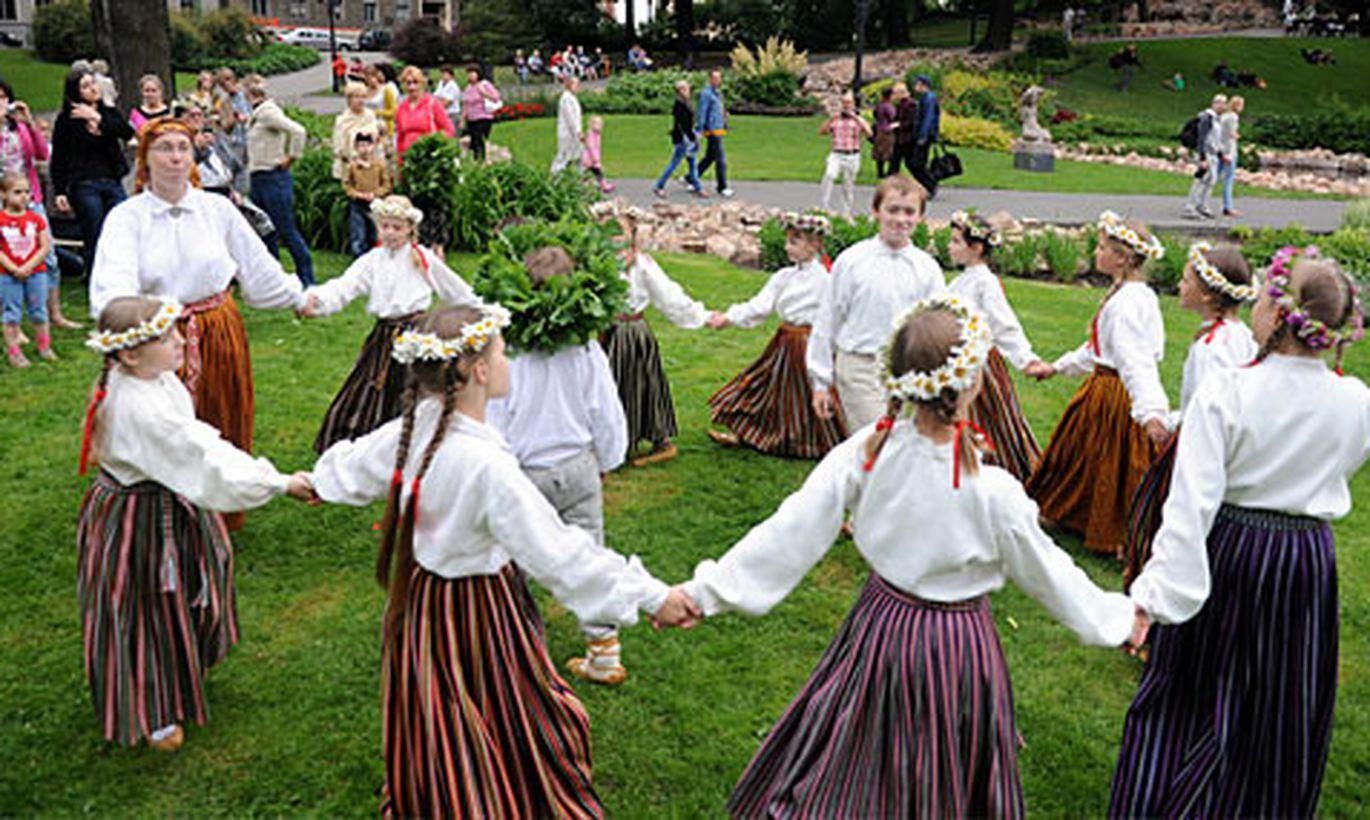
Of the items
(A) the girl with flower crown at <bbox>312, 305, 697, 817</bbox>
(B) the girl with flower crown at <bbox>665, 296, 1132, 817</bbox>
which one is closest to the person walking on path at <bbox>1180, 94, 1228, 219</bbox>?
(B) the girl with flower crown at <bbox>665, 296, 1132, 817</bbox>

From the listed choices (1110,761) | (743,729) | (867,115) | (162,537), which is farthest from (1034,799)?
(867,115)

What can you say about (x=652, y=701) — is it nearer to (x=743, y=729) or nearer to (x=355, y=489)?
(x=743, y=729)

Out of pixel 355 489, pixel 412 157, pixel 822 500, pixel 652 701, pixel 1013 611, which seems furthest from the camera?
pixel 412 157

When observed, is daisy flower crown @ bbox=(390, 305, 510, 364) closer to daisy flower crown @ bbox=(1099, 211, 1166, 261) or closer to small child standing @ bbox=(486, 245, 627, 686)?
small child standing @ bbox=(486, 245, 627, 686)

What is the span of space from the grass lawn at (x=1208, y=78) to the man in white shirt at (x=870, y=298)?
27.3m

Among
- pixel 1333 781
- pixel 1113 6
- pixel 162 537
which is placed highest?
pixel 1113 6

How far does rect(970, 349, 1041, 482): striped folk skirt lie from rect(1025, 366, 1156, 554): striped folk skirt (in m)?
0.39

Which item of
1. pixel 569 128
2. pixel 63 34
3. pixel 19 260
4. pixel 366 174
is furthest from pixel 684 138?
pixel 63 34

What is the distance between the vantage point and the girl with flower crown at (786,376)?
7410mm

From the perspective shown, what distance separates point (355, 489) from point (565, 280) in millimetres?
1290

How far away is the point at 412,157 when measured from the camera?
13461mm

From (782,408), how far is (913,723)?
183 inches

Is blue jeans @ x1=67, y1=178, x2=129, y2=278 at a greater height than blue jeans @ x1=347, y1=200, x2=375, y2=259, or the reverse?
blue jeans @ x1=67, y1=178, x2=129, y2=278

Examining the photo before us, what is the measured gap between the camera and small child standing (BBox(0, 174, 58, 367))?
352 inches
